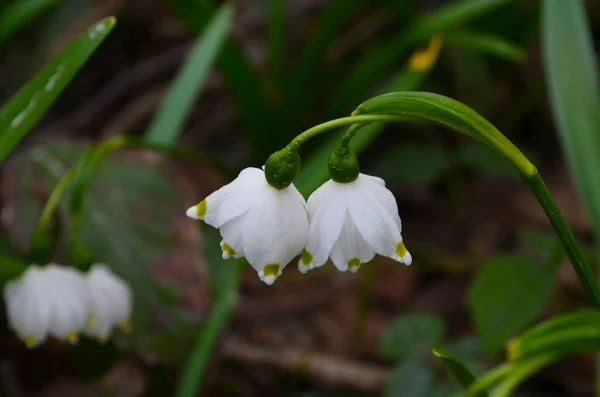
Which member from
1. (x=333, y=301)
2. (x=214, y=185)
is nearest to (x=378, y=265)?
(x=333, y=301)

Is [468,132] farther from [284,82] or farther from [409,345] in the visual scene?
[284,82]

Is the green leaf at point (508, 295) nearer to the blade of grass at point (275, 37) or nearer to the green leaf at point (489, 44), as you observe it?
the green leaf at point (489, 44)

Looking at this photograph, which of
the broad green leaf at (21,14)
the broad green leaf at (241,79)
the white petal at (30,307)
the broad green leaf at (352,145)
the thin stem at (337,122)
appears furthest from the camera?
the broad green leaf at (241,79)

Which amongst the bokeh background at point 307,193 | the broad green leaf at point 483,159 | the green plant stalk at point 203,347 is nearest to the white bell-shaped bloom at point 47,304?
the bokeh background at point 307,193

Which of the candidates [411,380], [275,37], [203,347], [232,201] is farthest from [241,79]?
[232,201]

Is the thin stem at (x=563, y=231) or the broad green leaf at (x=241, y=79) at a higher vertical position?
the broad green leaf at (x=241, y=79)
